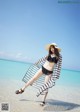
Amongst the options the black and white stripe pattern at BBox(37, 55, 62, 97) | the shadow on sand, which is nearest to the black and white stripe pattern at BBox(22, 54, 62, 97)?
the black and white stripe pattern at BBox(37, 55, 62, 97)

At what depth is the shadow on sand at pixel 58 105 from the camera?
8.55 ft

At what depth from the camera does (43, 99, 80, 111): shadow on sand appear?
8.55ft

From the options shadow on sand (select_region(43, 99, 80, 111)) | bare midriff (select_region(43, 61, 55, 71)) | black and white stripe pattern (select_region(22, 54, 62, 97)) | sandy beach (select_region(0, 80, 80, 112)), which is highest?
bare midriff (select_region(43, 61, 55, 71))

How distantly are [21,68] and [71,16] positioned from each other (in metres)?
0.69

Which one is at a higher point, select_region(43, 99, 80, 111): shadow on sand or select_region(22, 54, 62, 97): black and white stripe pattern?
select_region(22, 54, 62, 97): black and white stripe pattern

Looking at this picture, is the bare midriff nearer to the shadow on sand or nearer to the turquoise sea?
the turquoise sea

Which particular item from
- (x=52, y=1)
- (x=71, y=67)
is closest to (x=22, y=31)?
(x=52, y=1)

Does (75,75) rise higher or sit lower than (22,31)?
lower

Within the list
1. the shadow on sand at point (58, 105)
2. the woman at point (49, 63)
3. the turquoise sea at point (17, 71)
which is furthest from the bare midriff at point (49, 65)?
the shadow on sand at point (58, 105)

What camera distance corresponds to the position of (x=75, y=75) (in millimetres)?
2621

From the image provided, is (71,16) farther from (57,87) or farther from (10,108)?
(10,108)

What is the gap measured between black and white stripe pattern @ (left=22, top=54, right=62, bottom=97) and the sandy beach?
0.17ft

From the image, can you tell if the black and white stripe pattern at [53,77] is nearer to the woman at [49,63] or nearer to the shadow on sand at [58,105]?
the woman at [49,63]

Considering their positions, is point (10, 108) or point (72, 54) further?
point (72, 54)
